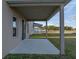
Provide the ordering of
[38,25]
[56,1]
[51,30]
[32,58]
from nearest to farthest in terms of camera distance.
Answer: [32,58], [56,1], [51,30], [38,25]

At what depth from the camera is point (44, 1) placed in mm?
8383

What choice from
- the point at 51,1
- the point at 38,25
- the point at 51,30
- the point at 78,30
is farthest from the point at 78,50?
the point at 38,25

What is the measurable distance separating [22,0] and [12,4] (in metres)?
0.81

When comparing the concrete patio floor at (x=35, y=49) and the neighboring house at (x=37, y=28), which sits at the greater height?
the neighboring house at (x=37, y=28)

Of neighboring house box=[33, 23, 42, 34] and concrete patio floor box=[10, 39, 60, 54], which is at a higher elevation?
neighboring house box=[33, 23, 42, 34]

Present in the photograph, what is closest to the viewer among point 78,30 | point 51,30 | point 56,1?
point 78,30

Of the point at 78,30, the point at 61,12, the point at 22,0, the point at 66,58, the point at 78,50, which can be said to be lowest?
the point at 66,58

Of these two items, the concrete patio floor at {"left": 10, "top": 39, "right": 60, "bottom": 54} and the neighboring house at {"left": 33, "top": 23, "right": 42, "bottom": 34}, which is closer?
the concrete patio floor at {"left": 10, "top": 39, "right": 60, "bottom": 54}

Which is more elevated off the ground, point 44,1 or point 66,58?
point 44,1

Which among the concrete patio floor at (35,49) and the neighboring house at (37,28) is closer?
the concrete patio floor at (35,49)

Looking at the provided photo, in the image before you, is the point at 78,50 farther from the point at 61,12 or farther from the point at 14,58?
the point at 61,12

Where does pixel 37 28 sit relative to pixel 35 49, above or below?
above

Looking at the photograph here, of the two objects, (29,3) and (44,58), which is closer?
(44,58)

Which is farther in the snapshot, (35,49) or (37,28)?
(37,28)
